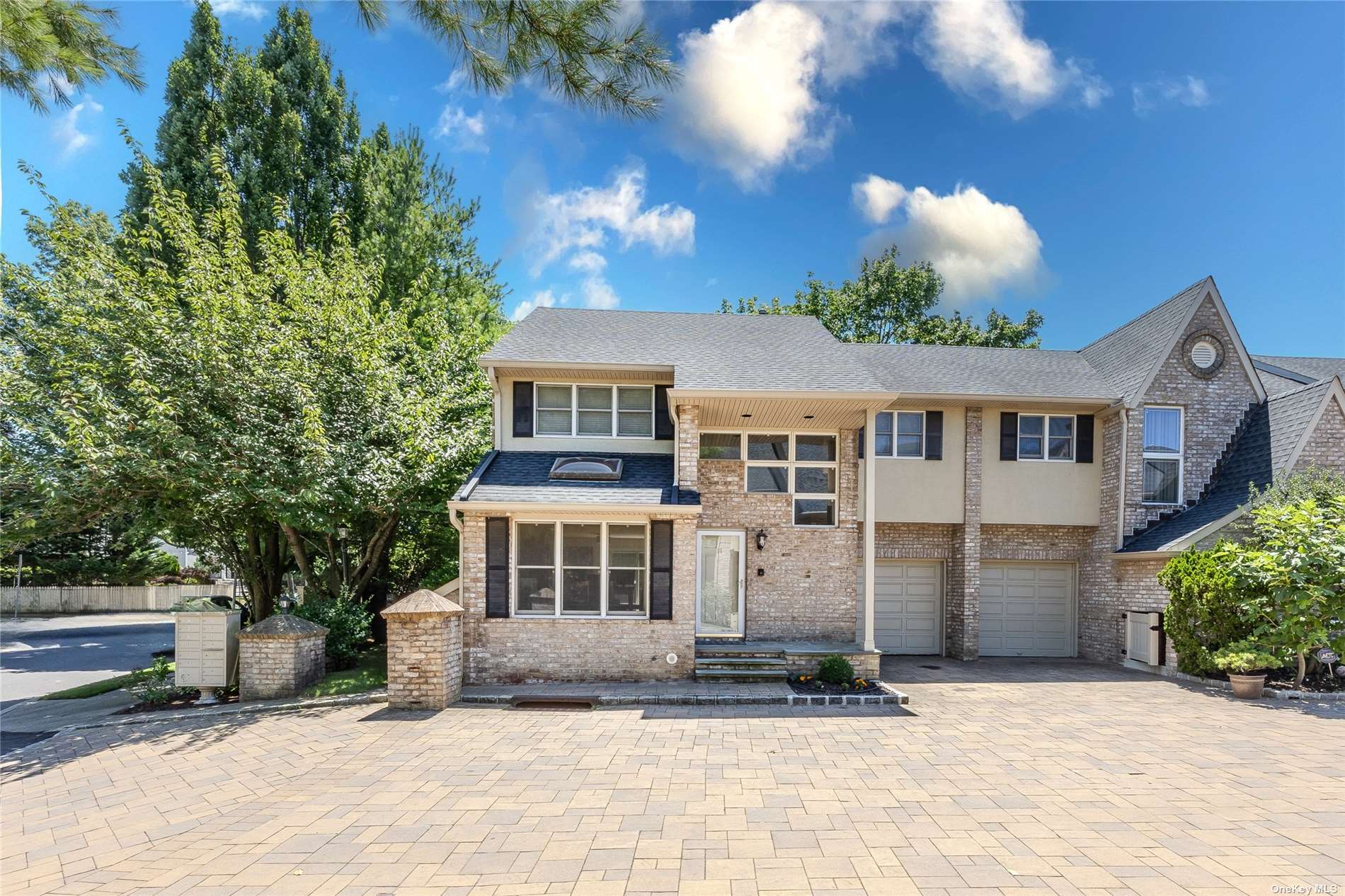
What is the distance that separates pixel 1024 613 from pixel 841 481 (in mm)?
5926

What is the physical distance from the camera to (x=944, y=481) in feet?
43.0

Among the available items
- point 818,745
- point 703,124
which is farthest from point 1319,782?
point 703,124

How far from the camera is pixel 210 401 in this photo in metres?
9.64

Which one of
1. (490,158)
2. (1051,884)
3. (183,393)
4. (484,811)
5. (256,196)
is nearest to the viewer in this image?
(1051,884)

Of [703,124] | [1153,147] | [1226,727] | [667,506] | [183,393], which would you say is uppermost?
[1153,147]

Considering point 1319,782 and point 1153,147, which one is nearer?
point 1319,782

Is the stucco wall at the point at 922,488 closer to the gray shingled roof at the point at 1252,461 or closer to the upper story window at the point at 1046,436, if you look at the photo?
the upper story window at the point at 1046,436

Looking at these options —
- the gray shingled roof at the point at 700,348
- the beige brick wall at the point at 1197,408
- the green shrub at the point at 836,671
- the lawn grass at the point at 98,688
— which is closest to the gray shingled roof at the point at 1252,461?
the beige brick wall at the point at 1197,408

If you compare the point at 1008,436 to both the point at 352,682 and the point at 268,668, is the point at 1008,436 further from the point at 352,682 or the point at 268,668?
the point at 268,668

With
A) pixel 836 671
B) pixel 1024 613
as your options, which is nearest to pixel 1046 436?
pixel 1024 613

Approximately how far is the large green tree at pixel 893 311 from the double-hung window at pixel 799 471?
15.8m

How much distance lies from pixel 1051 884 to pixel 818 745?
317cm

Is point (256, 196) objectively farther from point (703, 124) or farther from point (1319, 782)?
point (1319, 782)

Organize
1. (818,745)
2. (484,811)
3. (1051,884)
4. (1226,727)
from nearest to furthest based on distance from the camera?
1. (1051,884)
2. (484,811)
3. (818,745)
4. (1226,727)
